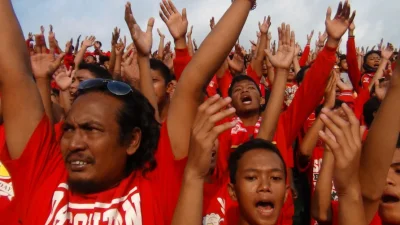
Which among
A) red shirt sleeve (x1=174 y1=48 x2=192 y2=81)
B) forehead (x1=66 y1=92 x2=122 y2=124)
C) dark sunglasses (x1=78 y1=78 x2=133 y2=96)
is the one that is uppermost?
red shirt sleeve (x1=174 y1=48 x2=192 y2=81)

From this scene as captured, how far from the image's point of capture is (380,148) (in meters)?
2.03

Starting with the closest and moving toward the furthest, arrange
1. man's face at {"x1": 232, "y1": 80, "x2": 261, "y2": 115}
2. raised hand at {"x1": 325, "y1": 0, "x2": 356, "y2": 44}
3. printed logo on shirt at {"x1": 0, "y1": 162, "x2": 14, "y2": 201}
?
printed logo on shirt at {"x1": 0, "y1": 162, "x2": 14, "y2": 201} < raised hand at {"x1": 325, "y1": 0, "x2": 356, "y2": 44} < man's face at {"x1": 232, "y1": 80, "x2": 261, "y2": 115}

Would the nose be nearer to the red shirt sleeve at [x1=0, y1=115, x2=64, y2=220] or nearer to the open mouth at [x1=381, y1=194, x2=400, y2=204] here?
the open mouth at [x1=381, y1=194, x2=400, y2=204]

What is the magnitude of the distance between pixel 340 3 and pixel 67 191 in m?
2.11

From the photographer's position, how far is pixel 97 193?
202 cm

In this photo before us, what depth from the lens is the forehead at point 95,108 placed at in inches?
79.8

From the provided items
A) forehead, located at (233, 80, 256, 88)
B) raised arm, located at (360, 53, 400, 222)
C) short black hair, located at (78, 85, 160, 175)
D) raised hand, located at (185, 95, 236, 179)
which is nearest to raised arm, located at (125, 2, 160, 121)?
short black hair, located at (78, 85, 160, 175)

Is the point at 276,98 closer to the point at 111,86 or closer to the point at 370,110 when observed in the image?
the point at 111,86

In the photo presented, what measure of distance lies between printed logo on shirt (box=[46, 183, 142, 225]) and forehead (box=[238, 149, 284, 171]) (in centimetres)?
84

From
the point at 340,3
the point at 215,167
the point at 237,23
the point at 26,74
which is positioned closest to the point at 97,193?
the point at 26,74

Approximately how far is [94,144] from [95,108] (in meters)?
→ 0.15

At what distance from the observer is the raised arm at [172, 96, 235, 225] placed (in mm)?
1811

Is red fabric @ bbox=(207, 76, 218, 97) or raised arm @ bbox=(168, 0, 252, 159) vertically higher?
red fabric @ bbox=(207, 76, 218, 97)

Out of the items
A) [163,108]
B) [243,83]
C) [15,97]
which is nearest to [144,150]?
[15,97]
